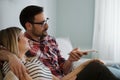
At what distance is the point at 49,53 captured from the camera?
7.27ft

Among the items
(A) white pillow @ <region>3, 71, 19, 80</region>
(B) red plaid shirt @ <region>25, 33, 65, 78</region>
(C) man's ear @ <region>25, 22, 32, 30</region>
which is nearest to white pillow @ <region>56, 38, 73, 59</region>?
(B) red plaid shirt @ <region>25, 33, 65, 78</region>

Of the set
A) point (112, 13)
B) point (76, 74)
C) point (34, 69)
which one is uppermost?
point (112, 13)

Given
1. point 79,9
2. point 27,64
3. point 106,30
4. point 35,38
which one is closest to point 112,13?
point 106,30

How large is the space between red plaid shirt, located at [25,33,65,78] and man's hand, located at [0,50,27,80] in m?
0.46

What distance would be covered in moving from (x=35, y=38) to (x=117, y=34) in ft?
4.91

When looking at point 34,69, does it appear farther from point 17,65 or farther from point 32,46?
point 32,46

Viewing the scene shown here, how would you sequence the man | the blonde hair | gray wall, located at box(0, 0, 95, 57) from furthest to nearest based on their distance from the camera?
1. gray wall, located at box(0, 0, 95, 57)
2. the man
3. the blonde hair

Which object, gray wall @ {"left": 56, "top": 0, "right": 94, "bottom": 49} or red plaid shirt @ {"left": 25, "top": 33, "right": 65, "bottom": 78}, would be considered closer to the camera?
red plaid shirt @ {"left": 25, "top": 33, "right": 65, "bottom": 78}

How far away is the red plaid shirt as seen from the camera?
2125mm

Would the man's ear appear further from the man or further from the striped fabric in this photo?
the striped fabric

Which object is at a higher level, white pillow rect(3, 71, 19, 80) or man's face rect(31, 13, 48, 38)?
man's face rect(31, 13, 48, 38)

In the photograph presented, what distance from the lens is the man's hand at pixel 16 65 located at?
1.56 metres

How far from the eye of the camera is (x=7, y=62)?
64.1 inches

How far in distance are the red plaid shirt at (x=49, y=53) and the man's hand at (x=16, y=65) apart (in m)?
0.46
